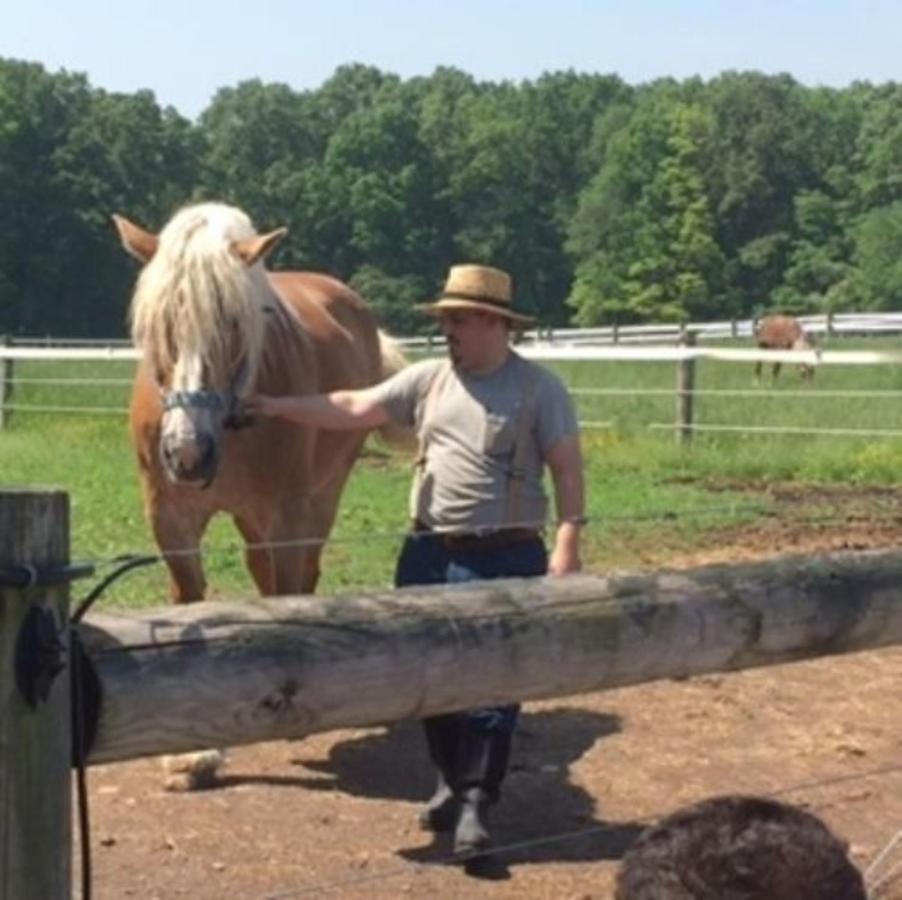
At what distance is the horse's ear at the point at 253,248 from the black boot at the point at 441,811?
1.78 m

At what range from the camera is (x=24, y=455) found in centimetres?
1789

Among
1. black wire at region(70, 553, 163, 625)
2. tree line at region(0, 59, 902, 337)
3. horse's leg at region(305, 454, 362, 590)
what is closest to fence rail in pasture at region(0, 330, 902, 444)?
horse's leg at region(305, 454, 362, 590)

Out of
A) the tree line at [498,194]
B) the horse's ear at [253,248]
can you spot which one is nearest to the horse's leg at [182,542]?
the horse's ear at [253,248]

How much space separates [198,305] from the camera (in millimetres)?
6504

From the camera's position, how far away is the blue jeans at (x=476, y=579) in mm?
6078

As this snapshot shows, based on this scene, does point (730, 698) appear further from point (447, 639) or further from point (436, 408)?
point (447, 639)

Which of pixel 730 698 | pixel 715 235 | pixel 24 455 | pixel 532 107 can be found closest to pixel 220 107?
pixel 532 107

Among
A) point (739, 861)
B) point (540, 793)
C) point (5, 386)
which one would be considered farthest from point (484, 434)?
point (5, 386)

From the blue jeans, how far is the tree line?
6812cm

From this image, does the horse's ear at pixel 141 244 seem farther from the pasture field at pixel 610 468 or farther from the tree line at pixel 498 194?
the tree line at pixel 498 194

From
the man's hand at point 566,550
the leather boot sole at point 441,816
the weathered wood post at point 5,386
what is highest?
Answer: the man's hand at point 566,550

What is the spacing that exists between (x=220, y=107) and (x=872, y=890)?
107442mm

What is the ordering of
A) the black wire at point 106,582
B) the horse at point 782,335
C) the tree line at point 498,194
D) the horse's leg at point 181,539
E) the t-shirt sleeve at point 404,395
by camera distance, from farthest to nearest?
1. the tree line at point 498,194
2. the horse at point 782,335
3. the horse's leg at point 181,539
4. the t-shirt sleeve at point 404,395
5. the black wire at point 106,582

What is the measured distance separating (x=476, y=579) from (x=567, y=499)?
352mm
